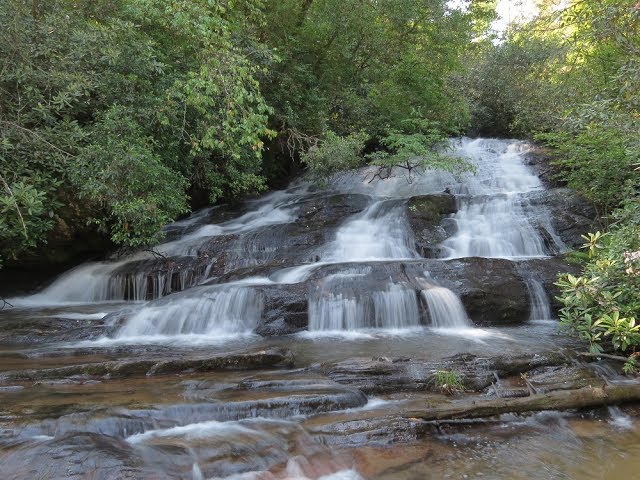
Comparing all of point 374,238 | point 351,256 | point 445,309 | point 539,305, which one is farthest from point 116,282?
point 539,305

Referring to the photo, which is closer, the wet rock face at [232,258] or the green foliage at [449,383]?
the green foliage at [449,383]

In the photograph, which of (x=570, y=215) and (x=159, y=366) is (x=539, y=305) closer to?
(x=570, y=215)

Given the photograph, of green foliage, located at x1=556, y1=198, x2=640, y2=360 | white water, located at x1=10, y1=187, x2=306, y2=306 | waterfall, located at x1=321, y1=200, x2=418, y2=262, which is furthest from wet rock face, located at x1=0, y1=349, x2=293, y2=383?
waterfall, located at x1=321, y1=200, x2=418, y2=262

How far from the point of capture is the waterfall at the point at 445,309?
8117mm

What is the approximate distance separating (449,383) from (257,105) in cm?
795

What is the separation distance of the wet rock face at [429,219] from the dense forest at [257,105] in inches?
47.8

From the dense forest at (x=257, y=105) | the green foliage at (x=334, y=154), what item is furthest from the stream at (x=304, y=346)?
the green foliage at (x=334, y=154)

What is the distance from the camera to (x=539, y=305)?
28.1ft

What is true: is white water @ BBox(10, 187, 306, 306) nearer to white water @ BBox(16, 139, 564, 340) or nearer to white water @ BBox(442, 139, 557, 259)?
white water @ BBox(16, 139, 564, 340)

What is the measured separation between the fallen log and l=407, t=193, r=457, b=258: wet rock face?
6579mm

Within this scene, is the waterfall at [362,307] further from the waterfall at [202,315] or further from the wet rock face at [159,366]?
the wet rock face at [159,366]

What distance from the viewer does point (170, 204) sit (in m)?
10.0

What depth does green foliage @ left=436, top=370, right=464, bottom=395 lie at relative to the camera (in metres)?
4.93

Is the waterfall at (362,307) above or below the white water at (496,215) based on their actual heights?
below
